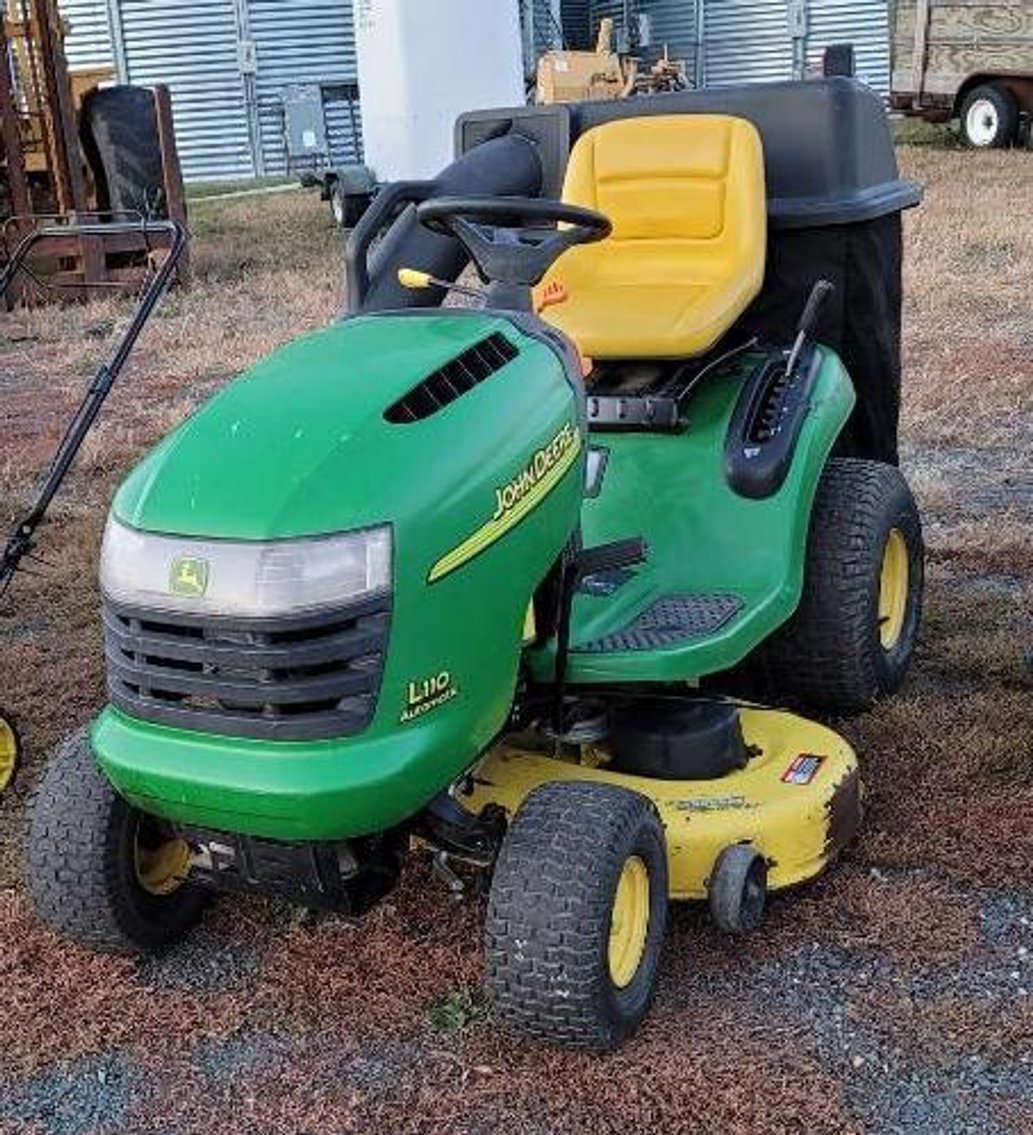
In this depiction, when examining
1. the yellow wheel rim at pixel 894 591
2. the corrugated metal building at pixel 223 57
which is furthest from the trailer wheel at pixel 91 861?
the corrugated metal building at pixel 223 57

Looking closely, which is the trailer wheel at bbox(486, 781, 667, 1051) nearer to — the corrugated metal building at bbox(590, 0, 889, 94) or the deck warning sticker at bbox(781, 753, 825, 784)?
the deck warning sticker at bbox(781, 753, 825, 784)

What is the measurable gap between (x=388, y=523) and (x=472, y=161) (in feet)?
4.72

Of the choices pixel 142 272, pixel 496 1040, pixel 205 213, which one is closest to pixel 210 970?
pixel 496 1040

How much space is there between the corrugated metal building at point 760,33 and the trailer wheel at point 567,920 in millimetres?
20700

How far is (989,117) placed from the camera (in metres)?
14.9

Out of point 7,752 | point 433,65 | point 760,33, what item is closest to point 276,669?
point 7,752

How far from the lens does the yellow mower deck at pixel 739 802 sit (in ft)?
7.86

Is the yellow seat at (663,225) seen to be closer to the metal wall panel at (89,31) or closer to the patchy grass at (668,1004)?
the patchy grass at (668,1004)

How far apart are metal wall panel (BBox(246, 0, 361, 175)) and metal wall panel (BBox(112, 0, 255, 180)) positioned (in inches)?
13.0

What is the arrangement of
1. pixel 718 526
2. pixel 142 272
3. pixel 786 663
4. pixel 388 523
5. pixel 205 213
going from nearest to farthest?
pixel 388 523
pixel 718 526
pixel 786 663
pixel 142 272
pixel 205 213

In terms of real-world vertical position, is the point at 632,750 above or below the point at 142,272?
above

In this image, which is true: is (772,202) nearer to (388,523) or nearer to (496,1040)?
(388,523)

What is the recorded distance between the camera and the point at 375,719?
199 cm

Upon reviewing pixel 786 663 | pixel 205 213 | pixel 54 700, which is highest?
pixel 786 663
